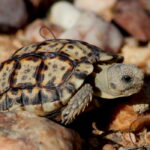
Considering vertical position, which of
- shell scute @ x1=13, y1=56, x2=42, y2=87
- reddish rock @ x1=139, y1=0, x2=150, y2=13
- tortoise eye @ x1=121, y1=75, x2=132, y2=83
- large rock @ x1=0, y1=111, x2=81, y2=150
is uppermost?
reddish rock @ x1=139, y1=0, x2=150, y2=13

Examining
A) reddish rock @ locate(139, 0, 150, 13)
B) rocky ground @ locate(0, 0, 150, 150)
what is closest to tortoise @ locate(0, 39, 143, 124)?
rocky ground @ locate(0, 0, 150, 150)

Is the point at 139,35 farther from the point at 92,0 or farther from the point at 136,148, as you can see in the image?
the point at 136,148

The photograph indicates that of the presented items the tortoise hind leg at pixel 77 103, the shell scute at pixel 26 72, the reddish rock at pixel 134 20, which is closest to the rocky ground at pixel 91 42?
the reddish rock at pixel 134 20

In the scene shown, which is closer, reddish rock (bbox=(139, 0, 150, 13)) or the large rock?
the large rock

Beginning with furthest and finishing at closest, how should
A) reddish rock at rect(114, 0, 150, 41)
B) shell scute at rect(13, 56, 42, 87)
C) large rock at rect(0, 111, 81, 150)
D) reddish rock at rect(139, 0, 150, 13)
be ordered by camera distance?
reddish rock at rect(139, 0, 150, 13) → reddish rock at rect(114, 0, 150, 41) → shell scute at rect(13, 56, 42, 87) → large rock at rect(0, 111, 81, 150)

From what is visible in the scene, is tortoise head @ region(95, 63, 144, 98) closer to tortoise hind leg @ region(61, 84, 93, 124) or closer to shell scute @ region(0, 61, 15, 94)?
tortoise hind leg @ region(61, 84, 93, 124)

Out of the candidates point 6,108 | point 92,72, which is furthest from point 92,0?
point 6,108

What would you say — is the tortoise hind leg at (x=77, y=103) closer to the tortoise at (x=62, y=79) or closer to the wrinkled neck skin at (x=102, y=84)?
the tortoise at (x=62, y=79)

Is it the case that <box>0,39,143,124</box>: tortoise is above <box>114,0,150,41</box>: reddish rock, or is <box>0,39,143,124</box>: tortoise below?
below
